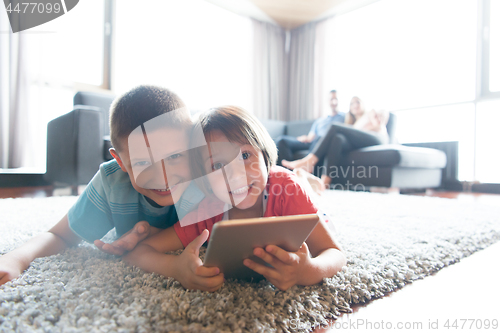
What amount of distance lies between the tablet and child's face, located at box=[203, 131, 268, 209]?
16cm

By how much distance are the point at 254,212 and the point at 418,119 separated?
3163 millimetres

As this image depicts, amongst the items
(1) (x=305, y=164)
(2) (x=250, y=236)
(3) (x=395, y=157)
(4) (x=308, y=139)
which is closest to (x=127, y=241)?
(2) (x=250, y=236)

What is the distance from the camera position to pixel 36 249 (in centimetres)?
60

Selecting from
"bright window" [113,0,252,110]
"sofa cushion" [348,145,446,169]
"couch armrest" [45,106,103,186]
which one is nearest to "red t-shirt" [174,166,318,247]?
"couch armrest" [45,106,103,186]

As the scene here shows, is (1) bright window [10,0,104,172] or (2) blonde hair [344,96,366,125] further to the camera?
(2) blonde hair [344,96,366,125]

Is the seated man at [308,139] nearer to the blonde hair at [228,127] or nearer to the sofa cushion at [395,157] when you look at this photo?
the sofa cushion at [395,157]

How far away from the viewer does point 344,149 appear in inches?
91.7

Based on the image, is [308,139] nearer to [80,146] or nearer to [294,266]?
[80,146]

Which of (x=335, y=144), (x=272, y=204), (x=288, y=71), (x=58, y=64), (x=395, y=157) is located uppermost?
(x=288, y=71)

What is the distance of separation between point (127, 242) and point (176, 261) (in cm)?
16

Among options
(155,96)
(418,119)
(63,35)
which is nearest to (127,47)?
(63,35)

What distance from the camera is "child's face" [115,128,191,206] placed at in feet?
1.78

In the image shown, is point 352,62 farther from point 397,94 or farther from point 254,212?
point 254,212

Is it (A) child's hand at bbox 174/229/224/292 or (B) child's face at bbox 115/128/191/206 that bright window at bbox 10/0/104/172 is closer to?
(B) child's face at bbox 115/128/191/206
